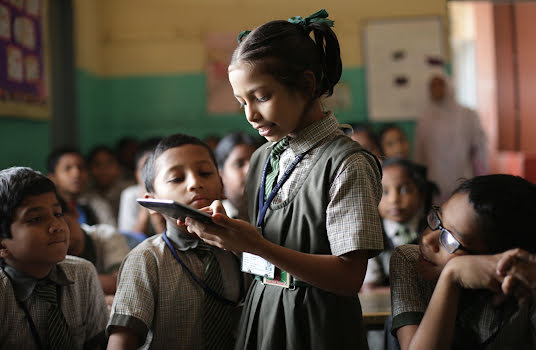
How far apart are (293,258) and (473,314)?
489 mm

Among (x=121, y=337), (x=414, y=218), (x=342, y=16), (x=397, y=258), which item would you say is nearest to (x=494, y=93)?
(x=342, y=16)

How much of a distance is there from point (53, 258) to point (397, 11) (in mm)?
5661

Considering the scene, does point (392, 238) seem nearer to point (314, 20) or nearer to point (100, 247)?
point (100, 247)

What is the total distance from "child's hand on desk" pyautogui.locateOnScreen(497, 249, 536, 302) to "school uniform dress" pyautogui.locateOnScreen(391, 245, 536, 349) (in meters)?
0.12

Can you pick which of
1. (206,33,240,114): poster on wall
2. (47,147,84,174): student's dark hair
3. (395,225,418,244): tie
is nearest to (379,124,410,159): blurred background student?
(206,33,240,114): poster on wall

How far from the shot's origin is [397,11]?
6.22 meters

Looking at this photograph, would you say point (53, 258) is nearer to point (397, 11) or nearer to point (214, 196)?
point (214, 196)

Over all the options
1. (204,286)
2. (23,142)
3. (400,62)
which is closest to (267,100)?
(204,286)

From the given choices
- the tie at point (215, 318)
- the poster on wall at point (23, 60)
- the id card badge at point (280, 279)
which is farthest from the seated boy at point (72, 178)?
the id card badge at point (280, 279)

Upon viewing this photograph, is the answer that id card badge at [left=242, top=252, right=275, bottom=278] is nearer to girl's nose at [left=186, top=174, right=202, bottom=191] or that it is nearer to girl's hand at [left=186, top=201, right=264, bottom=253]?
girl's hand at [left=186, top=201, right=264, bottom=253]

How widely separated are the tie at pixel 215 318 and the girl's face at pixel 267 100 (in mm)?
473

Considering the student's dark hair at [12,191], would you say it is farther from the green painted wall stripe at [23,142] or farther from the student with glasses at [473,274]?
the green painted wall stripe at [23,142]

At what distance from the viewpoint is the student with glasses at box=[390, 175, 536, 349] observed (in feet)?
3.78

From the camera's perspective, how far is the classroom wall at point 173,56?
623 cm
